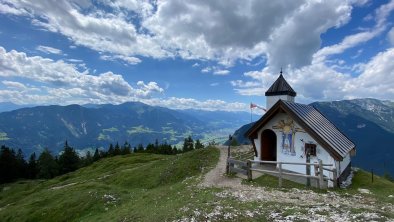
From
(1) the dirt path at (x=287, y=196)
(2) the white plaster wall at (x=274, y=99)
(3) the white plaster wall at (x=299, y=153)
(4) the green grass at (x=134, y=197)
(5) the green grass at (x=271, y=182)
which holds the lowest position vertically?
(4) the green grass at (x=134, y=197)

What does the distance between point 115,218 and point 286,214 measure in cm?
1256

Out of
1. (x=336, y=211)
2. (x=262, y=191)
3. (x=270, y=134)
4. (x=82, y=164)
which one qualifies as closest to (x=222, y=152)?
(x=270, y=134)

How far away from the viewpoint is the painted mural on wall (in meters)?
31.1

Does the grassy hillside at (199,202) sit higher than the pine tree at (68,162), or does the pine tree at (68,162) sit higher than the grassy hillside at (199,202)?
the grassy hillside at (199,202)

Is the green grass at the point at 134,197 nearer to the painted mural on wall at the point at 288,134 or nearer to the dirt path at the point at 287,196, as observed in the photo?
the dirt path at the point at 287,196

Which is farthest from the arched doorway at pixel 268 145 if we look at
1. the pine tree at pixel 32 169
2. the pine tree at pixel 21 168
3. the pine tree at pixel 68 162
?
the pine tree at pixel 32 169

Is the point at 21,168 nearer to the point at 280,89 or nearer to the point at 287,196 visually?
the point at 280,89

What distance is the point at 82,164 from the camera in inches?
4702

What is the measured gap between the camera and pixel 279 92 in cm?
5097

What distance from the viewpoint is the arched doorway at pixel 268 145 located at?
1398 inches

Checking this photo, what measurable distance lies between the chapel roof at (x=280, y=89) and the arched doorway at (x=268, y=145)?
1602cm

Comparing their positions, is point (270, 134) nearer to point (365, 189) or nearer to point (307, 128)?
point (307, 128)

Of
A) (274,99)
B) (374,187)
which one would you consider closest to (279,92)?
(274,99)

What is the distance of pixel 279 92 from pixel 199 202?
3519cm
